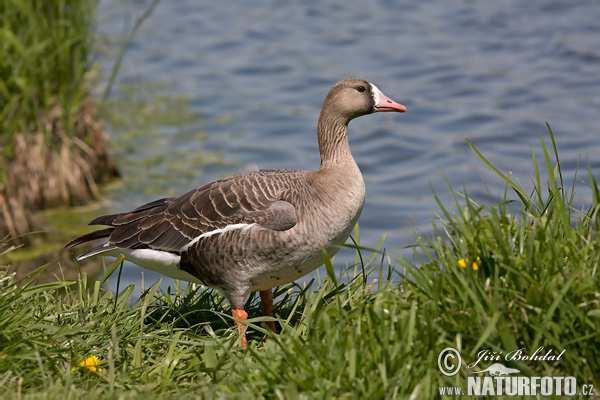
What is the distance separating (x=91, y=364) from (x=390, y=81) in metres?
10.2

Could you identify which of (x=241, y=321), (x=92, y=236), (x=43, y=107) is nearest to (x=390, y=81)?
(x=43, y=107)

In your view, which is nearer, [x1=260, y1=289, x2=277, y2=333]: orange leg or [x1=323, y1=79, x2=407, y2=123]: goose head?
[x1=260, y1=289, x2=277, y2=333]: orange leg

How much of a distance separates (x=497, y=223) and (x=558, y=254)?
32 cm

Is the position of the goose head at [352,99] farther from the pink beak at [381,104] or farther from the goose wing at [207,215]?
the goose wing at [207,215]

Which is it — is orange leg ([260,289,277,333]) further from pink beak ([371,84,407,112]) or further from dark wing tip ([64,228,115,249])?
pink beak ([371,84,407,112])

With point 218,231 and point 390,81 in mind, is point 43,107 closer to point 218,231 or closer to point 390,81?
point 218,231

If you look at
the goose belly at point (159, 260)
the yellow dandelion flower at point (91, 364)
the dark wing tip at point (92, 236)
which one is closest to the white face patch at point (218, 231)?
the goose belly at point (159, 260)

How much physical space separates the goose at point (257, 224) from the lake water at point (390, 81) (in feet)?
15.3

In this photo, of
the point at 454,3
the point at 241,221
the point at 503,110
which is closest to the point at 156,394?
the point at 241,221

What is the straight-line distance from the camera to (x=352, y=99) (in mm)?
6578

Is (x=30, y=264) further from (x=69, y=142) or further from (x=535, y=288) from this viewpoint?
(x=535, y=288)

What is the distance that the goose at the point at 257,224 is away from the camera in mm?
5980

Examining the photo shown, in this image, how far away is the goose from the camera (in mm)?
5980
